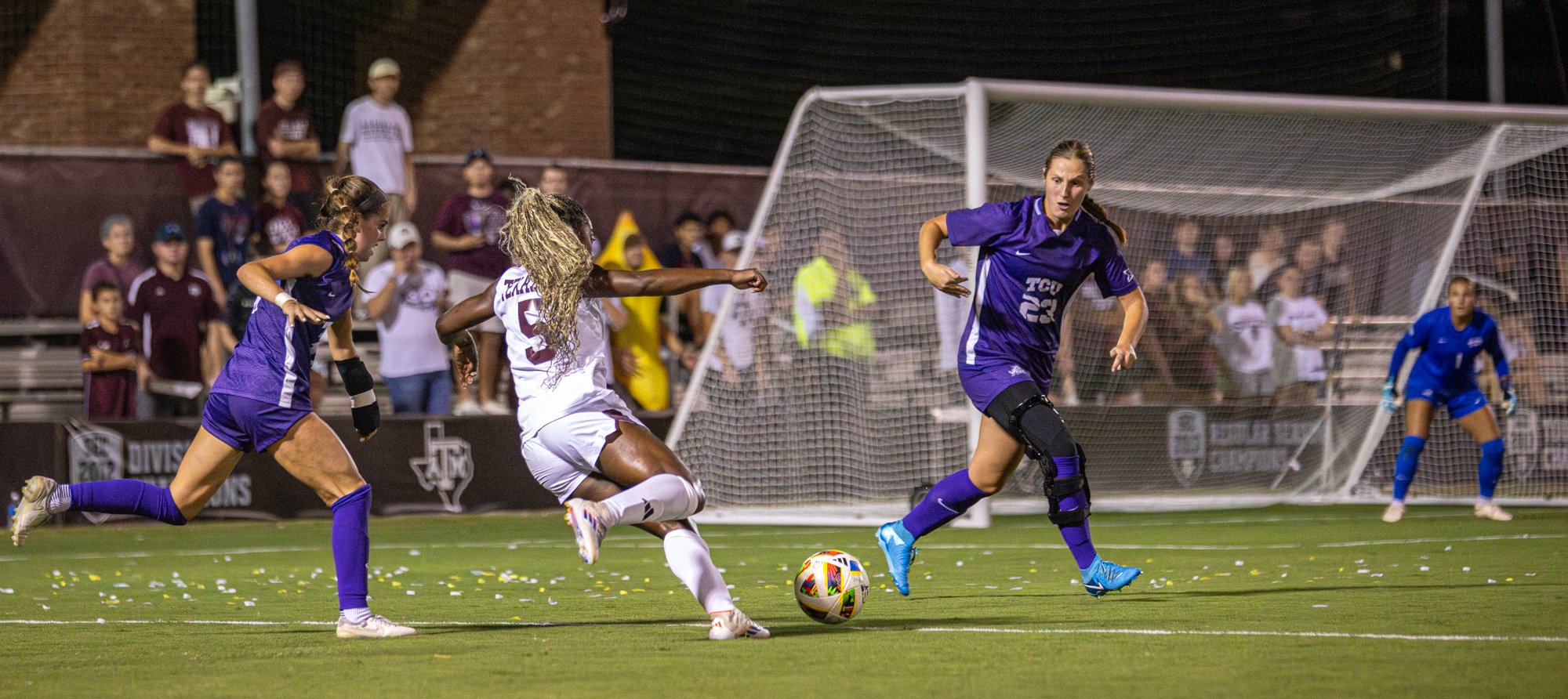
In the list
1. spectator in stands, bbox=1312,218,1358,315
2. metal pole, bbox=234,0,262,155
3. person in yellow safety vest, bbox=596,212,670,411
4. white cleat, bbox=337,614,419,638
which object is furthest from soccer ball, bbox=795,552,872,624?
metal pole, bbox=234,0,262,155

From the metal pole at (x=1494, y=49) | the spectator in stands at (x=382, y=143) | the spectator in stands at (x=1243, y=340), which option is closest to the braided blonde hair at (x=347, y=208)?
the spectator in stands at (x=382, y=143)

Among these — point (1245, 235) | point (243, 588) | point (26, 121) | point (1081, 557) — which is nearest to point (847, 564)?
point (1081, 557)

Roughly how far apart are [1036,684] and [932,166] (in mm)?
9240

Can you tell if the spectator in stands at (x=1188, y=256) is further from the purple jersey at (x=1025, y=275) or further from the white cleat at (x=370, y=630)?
the white cleat at (x=370, y=630)

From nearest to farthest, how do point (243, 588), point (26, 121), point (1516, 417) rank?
point (243, 588), point (1516, 417), point (26, 121)

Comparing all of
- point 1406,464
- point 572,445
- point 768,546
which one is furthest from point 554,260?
point 1406,464

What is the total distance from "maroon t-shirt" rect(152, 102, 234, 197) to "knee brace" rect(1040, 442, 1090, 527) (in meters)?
9.59

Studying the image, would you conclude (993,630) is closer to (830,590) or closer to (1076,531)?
(830,590)

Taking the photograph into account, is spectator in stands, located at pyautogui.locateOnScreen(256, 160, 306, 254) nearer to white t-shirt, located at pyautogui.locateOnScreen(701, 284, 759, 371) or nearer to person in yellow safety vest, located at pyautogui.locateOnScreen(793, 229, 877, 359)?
white t-shirt, located at pyautogui.locateOnScreen(701, 284, 759, 371)

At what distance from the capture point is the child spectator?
13.9m

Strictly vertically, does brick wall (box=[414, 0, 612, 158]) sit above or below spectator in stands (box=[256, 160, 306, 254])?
above

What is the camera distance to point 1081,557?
740 centimetres

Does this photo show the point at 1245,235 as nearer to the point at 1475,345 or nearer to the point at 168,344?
the point at 1475,345

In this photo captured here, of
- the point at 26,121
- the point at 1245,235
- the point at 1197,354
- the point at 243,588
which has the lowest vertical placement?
the point at 243,588
